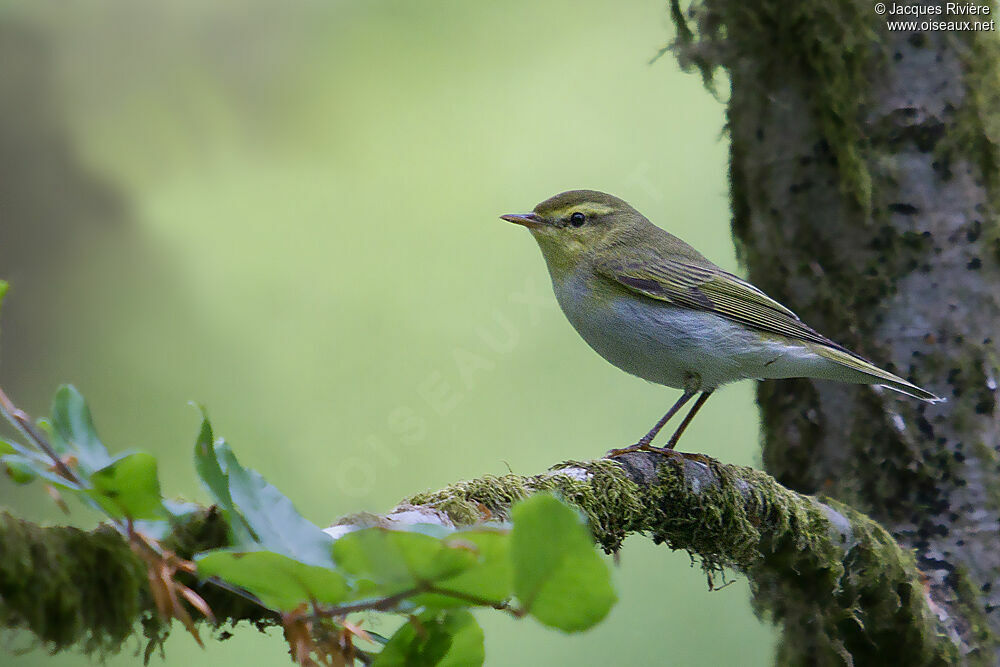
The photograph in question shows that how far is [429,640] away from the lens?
0.94 metres

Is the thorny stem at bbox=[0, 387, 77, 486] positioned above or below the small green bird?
below

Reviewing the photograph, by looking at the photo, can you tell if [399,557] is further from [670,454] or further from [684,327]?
[684,327]

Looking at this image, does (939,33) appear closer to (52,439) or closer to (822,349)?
(822,349)

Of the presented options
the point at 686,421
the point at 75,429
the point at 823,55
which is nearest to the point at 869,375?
the point at 686,421

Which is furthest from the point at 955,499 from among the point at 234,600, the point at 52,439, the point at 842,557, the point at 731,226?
the point at 52,439

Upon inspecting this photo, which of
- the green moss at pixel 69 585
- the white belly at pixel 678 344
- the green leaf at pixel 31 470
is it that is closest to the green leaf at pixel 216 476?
the green leaf at pixel 31 470

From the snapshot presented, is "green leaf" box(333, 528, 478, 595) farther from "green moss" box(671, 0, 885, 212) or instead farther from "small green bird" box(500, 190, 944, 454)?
"green moss" box(671, 0, 885, 212)

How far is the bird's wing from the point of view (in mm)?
3389

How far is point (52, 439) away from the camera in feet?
3.10

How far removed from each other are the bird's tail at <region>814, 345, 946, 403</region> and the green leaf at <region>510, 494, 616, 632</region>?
252cm

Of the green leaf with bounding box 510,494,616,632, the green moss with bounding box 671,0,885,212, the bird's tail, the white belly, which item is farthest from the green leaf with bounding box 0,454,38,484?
the green moss with bounding box 671,0,885,212

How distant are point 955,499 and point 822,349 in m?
0.70

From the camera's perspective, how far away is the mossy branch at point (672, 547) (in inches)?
40.6

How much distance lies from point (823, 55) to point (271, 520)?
3.11m
